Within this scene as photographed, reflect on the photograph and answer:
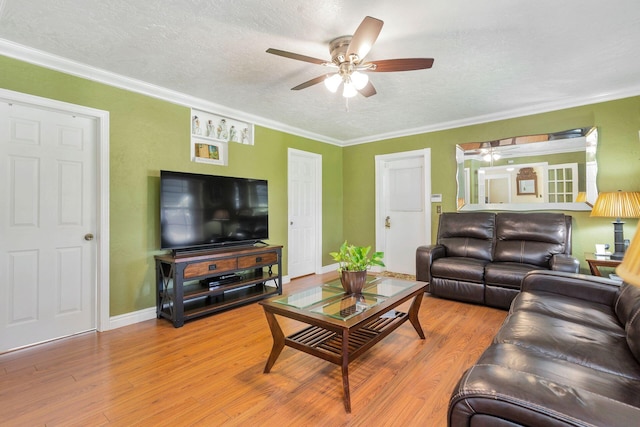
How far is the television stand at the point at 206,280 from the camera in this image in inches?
116

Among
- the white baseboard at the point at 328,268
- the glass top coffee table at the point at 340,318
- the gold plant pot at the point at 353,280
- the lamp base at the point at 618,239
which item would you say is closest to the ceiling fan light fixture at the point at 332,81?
the gold plant pot at the point at 353,280

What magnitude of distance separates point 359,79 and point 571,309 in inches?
83.4

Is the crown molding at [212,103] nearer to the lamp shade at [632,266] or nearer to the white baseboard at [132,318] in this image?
the white baseboard at [132,318]

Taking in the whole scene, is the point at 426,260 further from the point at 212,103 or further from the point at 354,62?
the point at 212,103

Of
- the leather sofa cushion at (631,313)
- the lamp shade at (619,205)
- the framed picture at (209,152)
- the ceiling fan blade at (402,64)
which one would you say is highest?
the ceiling fan blade at (402,64)

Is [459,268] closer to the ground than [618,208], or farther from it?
closer to the ground

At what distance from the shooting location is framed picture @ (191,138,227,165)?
360 cm

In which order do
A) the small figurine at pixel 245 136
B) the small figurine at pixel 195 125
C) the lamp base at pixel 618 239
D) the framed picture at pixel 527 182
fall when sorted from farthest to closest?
the small figurine at pixel 245 136 < the framed picture at pixel 527 182 < the small figurine at pixel 195 125 < the lamp base at pixel 618 239

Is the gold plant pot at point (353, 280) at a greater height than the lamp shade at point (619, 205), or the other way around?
the lamp shade at point (619, 205)

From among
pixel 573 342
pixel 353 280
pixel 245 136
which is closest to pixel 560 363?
pixel 573 342

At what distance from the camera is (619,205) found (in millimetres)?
2975

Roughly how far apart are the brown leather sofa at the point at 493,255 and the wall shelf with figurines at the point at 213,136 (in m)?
2.79

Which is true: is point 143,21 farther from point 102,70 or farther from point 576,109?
point 576,109

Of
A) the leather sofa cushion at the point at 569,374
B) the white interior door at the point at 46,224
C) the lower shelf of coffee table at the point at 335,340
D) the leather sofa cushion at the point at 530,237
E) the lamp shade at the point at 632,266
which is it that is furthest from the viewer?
the leather sofa cushion at the point at 530,237
